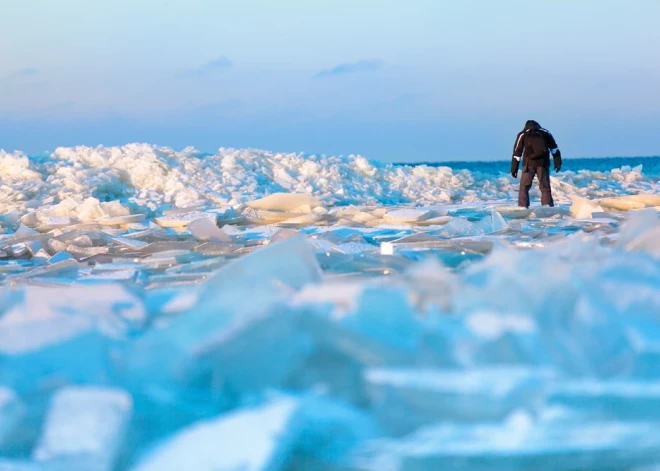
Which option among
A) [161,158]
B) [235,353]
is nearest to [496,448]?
[235,353]

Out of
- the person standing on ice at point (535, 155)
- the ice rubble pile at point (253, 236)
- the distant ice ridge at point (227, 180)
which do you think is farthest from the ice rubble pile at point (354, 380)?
the distant ice ridge at point (227, 180)

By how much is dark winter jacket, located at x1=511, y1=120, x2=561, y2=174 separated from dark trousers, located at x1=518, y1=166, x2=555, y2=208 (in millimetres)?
63

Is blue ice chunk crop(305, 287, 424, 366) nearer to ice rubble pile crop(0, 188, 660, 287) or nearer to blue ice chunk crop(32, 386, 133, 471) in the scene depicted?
blue ice chunk crop(32, 386, 133, 471)

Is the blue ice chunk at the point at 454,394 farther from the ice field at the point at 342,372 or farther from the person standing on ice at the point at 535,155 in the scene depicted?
the person standing on ice at the point at 535,155

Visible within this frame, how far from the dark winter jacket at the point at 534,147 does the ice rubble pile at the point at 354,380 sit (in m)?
8.18

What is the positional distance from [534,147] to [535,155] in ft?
0.37

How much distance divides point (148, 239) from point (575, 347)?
195 inches

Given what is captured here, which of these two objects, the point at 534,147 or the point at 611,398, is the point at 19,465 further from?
the point at 534,147

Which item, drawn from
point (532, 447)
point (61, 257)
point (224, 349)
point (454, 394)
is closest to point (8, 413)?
point (224, 349)

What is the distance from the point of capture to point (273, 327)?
3.61ft

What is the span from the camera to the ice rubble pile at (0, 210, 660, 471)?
3.31ft

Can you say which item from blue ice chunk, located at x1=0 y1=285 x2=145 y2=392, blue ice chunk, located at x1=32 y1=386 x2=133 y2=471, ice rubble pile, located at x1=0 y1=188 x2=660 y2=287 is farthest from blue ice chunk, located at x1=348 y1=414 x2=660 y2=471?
ice rubble pile, located at x1=0 y1=188 x2=660 y2=287

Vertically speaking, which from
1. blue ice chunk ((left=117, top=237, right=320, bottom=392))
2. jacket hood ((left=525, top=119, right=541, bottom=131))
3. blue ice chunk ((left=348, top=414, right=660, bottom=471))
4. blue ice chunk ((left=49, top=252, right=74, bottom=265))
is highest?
jacket hood ((left=525, top=119, right=541, bottom=131))

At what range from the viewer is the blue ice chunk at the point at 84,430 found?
3.25 ft
